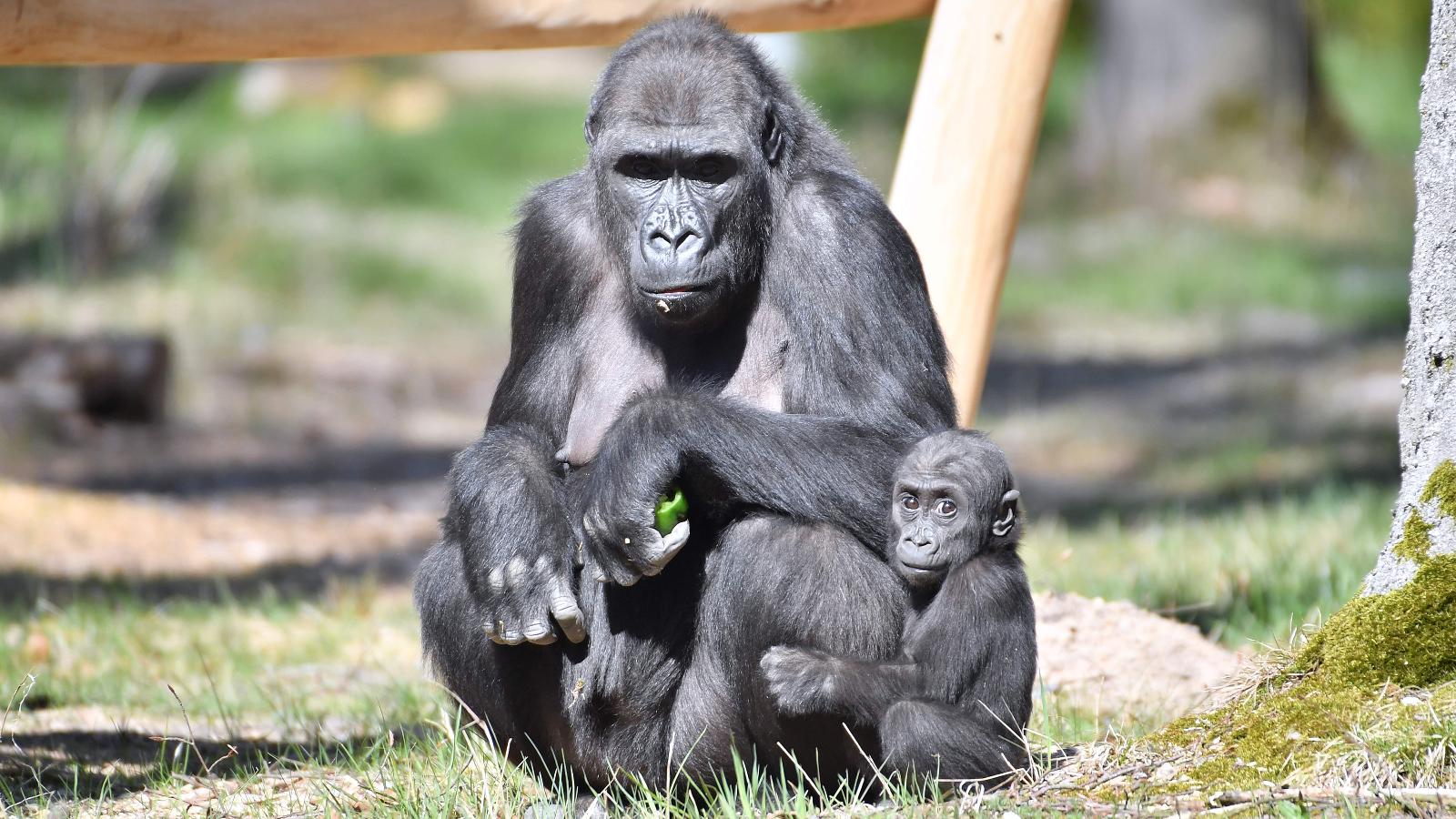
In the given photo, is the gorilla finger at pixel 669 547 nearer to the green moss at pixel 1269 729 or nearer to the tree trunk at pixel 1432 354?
the green moss at pixel 1269 729

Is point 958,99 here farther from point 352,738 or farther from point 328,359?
point 328,359

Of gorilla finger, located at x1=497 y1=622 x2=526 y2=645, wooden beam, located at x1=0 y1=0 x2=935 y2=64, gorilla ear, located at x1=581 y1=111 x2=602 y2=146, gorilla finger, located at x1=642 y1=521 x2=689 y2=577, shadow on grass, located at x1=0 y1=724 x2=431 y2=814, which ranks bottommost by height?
shadow on grass, located at x1=0 y1=724 x2=431 y2=814

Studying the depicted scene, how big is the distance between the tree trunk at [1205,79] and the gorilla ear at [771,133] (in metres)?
11.7

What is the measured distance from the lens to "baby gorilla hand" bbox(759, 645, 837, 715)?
371 cm

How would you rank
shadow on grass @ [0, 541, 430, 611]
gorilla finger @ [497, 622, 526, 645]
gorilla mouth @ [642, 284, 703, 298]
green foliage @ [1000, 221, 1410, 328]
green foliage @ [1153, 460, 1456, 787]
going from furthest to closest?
1. green foliage @ [1000, 221, 1410, 328]
2. shadow on grass @ [0, 541, 430, 611]
3. gorilla mouth @ [642, 284, 703, 298]
4. gorilla finger @ [497, 622, 526, 645]
5. green foliage @ [1153, 460, 1456, 787]

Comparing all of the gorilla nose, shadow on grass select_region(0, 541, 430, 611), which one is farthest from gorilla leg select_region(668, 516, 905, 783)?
shadow on grass select_region(0, 541, 430, 611)

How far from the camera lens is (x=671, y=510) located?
3834 millimetres

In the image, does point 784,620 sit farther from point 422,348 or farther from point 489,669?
point 422,348

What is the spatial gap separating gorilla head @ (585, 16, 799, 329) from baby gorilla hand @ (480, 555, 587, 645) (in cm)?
75

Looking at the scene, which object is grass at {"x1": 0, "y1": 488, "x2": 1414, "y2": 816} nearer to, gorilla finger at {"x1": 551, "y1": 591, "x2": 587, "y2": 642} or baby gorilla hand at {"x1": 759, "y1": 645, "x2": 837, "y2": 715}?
baby gorilla hand at {"x1": 759, "y1": 645, "x2": 837, "y2": 715}

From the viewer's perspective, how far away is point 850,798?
3750 millimetres

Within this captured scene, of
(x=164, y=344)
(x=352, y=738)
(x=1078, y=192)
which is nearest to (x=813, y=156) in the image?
(x=352, y=738)

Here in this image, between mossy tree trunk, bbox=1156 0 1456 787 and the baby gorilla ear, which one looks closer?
mossy tree trunk, bbox=1156 0 1456 787

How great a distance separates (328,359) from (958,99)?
808cm
